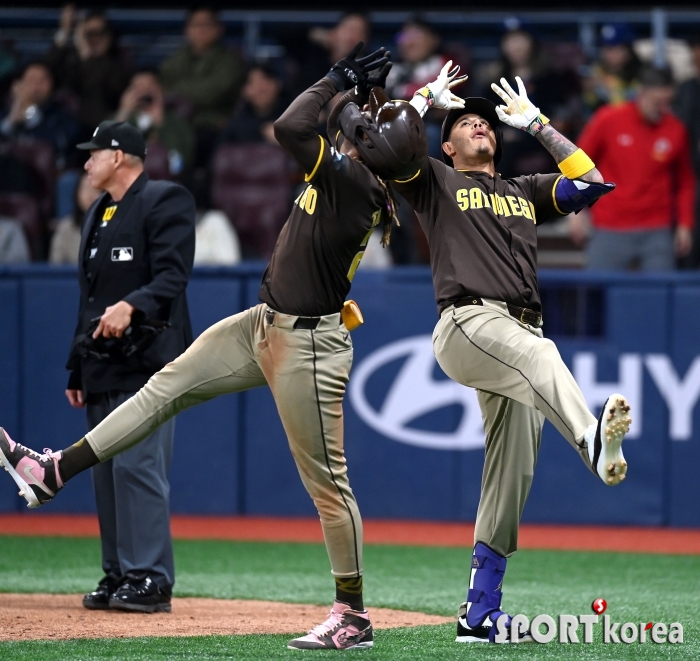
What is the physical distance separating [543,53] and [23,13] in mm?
5294

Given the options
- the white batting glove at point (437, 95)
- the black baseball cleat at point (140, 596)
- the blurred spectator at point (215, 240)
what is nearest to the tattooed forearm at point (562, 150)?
the white batting glove at point (437, 95)

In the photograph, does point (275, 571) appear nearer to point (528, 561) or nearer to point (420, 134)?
point (528, 561)

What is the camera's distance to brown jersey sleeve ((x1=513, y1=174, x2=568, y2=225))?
4.68 meters

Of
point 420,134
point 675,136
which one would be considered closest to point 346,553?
point 420,134

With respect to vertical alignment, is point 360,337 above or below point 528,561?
above

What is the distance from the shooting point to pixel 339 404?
14.4ft

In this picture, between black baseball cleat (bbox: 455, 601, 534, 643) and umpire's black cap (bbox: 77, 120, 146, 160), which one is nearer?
black baseball cleat (bbox: 455, 601, 534, 643)

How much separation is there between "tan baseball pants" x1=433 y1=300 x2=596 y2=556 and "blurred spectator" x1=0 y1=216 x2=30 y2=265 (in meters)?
5.99

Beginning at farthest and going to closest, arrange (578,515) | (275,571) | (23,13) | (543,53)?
(23,13) < (543,53) < (578,515) < (275,571)

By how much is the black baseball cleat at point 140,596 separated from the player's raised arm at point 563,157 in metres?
2.42

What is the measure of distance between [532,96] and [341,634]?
23.1ft

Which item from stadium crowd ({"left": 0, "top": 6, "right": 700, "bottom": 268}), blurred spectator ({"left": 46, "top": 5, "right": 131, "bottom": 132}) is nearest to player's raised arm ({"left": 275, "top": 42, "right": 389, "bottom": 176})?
stadium crowd ({"left": 0, "top": 6, "right": 700, "bottom": 268})

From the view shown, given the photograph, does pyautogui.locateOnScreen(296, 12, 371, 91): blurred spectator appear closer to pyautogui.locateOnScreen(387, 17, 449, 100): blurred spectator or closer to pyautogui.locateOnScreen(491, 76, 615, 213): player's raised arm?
pyautogui.locateOnScreen(387, 17, 449, 100): blurred spectator

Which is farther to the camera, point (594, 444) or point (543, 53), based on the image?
point (543, 53)
